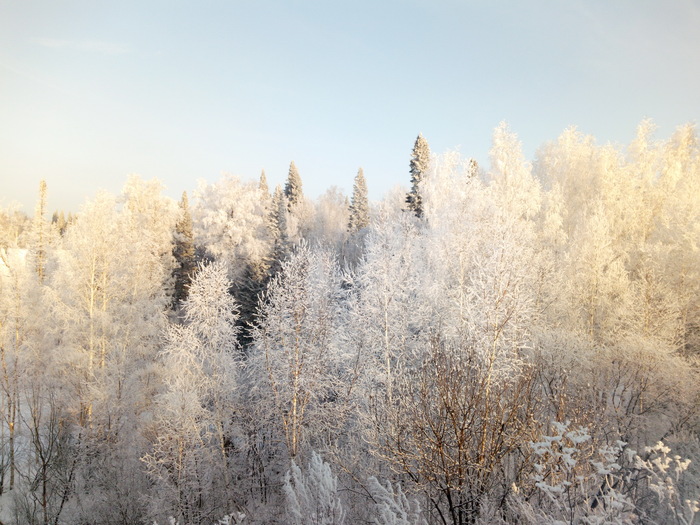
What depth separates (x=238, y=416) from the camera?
47.0ft

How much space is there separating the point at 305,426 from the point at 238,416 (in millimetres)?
2593

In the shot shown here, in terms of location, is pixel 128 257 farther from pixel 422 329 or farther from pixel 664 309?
pixel 664 309

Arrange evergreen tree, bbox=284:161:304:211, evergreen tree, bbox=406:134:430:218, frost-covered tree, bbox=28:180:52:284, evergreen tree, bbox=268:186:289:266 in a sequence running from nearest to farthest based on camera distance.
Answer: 1. frost-covered tree, bbox=28:180:52:284
2. evergreen tree, bbox=268:186:289:266
3. evergreen tree, bbox=406:134:430:218
4. evergreen tree, bbox=284:161:304:211

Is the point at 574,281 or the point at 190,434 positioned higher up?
the point at 574,281

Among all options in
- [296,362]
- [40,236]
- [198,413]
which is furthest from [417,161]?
[40,236]

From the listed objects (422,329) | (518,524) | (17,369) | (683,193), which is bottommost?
(518,524)

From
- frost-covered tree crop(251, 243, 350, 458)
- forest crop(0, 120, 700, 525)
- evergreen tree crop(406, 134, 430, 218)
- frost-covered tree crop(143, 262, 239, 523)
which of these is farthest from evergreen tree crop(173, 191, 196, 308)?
evergreen tree crop(406, 134, 430, 218)

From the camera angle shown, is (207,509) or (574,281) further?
(574,281)

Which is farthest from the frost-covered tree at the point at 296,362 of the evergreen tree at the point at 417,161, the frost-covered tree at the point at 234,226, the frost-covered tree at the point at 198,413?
the evergreen tree at the point at 417,161

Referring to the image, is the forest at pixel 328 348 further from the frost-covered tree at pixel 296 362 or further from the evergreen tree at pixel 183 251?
the evergreen tree at pixel 183 251

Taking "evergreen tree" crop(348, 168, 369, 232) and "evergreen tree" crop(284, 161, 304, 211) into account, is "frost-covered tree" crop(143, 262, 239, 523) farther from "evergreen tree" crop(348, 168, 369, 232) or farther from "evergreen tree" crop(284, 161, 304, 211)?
"evergreen tree" crop(284, 161, 304, 211)

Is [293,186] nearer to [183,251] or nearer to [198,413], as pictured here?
[183,251]

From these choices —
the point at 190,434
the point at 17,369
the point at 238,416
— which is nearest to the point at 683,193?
the point at 238,416

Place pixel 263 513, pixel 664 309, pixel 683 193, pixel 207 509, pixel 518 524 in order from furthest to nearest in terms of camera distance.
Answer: pixel 683 193 < pixel 664 309 < pixel 207 509 < pixel 263 513 < pixel 518 524
